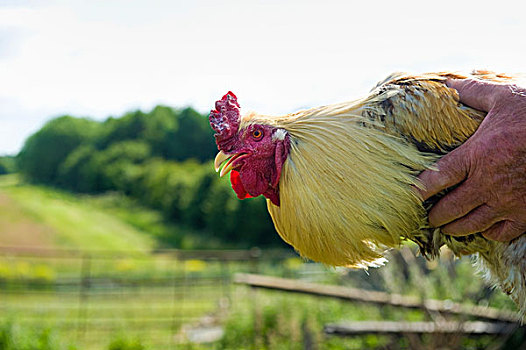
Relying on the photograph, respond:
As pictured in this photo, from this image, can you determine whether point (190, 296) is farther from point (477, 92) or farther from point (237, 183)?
point (477, 92)

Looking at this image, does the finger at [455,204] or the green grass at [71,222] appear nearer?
the finger at [455,204]

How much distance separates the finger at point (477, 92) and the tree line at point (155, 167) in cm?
1997

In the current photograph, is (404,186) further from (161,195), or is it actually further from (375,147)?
(161,195)

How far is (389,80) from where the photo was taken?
7.82 ft

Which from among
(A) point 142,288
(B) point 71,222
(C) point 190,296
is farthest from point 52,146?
(C) point 190,296

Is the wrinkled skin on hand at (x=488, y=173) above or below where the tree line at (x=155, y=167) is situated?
above

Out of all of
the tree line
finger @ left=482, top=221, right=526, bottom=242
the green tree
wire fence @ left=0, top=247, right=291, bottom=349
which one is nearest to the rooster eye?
finger @ left=482, top=221, right=526, bottom=242

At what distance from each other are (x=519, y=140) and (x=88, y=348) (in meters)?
11.9

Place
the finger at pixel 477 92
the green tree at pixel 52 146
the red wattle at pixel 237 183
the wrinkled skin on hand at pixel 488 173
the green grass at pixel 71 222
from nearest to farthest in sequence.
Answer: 1. the wrinkled skin on hand at pixel 488 173
2. the finger at pixel 477 92
3. the red wattle at pixel 237 183
4. the green grass at pixel 71 222
5. the green tree at pixel 52 146

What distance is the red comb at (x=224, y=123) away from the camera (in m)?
2.47

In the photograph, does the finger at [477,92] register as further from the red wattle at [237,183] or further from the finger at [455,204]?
the red wattle at [237,183]

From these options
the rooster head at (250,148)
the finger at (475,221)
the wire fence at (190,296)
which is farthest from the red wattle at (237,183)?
the wire fence at (190,296)

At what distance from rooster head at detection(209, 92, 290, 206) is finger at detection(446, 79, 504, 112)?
2.55ft

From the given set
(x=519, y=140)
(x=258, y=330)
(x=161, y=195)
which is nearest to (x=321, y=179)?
(x=519, y=140)
